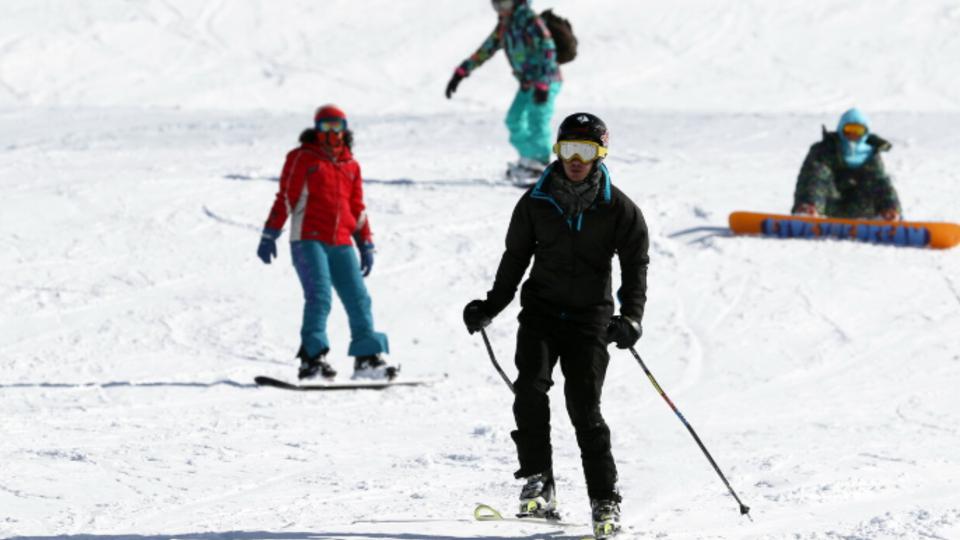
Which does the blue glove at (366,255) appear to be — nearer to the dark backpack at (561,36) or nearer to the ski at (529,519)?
the ski at (529,519)

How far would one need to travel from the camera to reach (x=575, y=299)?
5574 millimetres

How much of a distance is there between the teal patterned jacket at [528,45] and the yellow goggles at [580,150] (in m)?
8.28

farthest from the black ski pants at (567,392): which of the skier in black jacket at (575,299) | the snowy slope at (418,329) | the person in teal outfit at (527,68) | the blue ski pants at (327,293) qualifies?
the person in teal outfit at (527,68)

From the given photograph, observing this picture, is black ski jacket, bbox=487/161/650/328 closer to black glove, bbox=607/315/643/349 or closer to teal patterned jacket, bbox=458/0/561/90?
black glove, bbox=607/315/643/349

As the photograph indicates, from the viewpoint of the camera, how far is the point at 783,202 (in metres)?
14.1

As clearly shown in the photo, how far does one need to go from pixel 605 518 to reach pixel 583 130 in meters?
1.35

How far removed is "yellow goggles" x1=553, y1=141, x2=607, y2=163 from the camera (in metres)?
5.42

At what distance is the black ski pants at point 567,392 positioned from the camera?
5.52 m

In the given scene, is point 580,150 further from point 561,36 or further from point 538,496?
point 561,36

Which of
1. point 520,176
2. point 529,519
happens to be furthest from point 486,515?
point 520,176

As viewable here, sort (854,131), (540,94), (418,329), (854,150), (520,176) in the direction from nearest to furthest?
(418,329) < (854,131) < (854,150) < (540,94) < (520,176)

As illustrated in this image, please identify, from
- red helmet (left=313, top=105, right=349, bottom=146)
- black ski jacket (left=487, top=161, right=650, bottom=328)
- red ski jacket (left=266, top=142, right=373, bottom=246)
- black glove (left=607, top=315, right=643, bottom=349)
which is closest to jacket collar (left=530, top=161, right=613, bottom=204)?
black ski jacket (left=487, top=161, right=650, bottom=328)

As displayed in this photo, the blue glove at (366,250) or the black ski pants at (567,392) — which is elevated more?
the blue glove at (366,250)

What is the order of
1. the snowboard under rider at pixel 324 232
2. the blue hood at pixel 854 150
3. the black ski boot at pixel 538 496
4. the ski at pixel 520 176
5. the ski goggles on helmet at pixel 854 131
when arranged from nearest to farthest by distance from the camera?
the black ski boot at pixel 538 496
the snowboard under rider at pixel 324 232
the ski goggles on helmet at pixel 854 131
the blue hood at pixel 854 150
the ski at pixel 520 176
